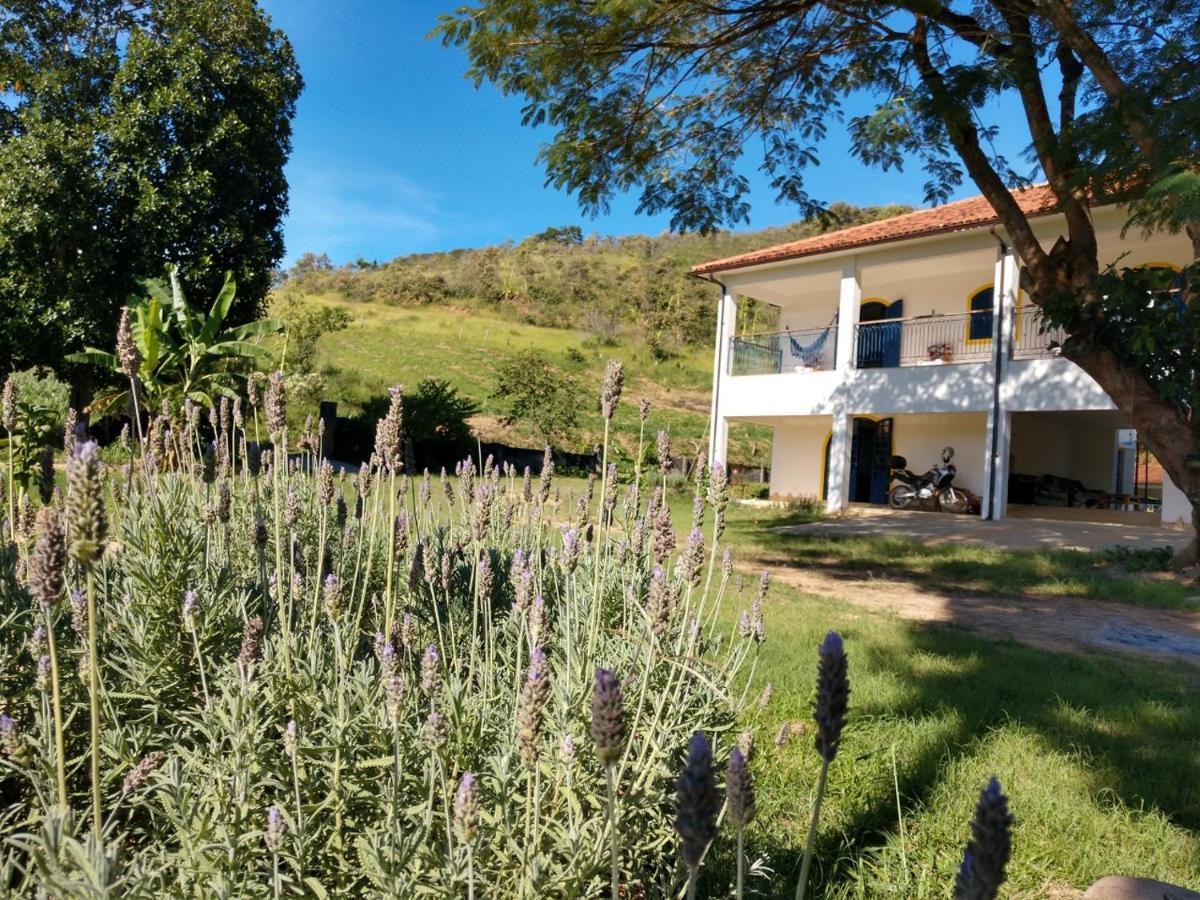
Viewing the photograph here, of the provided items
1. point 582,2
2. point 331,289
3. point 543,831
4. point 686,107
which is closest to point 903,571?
point 686,107

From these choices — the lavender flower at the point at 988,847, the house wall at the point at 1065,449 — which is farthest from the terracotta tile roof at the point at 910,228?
the lavender flower at the point at 988,847

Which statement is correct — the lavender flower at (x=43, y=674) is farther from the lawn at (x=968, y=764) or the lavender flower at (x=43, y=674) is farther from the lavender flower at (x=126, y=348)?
the lawn at (x=968, y=764)

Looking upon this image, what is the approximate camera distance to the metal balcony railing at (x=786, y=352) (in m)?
20.3

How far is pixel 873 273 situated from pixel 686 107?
10.3 m

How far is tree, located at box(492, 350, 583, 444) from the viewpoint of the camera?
24438 millimetres

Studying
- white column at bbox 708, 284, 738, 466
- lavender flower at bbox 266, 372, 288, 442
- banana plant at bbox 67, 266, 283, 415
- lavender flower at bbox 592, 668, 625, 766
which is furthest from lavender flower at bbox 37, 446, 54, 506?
white column at bbox 708, 284, 738, 466

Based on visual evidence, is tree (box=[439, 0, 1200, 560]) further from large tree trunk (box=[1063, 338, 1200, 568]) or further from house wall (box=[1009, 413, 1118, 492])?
house wall (box=[1009, 413, 1118, 492])

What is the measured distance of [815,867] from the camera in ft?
8.64

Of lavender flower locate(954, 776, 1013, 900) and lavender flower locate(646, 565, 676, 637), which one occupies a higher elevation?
lavender flower locate(646, 565, 676, 637)

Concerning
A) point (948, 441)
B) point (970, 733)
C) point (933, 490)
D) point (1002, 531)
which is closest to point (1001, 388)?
point (933, 490)

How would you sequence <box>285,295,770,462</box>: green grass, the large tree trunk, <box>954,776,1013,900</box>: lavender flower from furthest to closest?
<box>285,295,770,462</box>: green grass < the large tree trunk < <box>954,776,1013,900</box>: lavender flower

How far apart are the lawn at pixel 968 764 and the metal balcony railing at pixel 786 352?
14.9 m

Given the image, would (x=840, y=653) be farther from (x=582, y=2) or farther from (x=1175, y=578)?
(x=1175, y=578)

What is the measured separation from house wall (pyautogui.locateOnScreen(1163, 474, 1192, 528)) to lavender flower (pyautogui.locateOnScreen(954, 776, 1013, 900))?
17.3m
